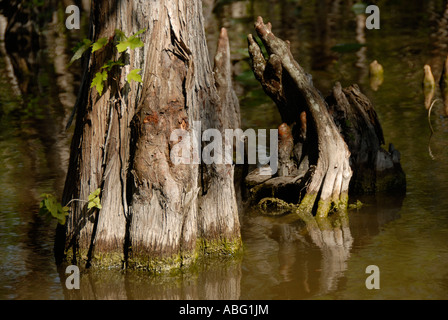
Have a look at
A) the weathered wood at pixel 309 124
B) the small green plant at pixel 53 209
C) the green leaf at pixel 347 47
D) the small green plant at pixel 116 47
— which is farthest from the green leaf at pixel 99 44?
the green leaf at pixel 347 47

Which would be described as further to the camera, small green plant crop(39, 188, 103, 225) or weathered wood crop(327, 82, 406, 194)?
weathered wood crop(327, 82, 406, 194)

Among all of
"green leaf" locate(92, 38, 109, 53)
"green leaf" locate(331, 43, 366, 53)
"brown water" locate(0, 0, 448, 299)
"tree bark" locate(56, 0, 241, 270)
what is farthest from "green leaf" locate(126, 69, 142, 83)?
"green leaf" locate(331, 43, 366, 53)

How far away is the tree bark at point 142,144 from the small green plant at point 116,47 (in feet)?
0.32

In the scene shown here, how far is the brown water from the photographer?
21.4ft

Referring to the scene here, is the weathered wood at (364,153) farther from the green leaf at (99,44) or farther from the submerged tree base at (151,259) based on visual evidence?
the green leaf at (99,44)

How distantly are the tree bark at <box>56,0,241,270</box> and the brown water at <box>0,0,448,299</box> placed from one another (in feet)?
1.10

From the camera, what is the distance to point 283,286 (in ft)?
21.4

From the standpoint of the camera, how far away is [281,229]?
8086 millimetres

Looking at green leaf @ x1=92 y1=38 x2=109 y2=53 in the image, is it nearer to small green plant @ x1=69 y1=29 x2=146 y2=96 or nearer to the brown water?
small green plant @ x1=69 y1=29 x2=146 y2=96

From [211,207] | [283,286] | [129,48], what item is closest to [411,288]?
[283,286]

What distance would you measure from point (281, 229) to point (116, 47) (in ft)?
9.55

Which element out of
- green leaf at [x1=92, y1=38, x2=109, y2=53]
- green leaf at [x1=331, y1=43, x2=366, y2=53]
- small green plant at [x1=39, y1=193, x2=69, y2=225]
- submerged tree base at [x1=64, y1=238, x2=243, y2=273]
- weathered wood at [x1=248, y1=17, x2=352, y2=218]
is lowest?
submerged tree base at [x1=64, y1=238, x2=243, y2=273]

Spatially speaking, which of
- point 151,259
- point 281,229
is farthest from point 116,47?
point 281,229

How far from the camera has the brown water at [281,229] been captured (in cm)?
652
